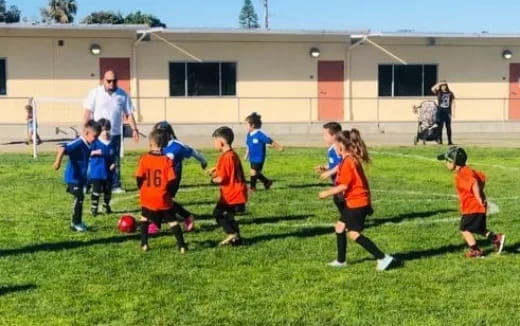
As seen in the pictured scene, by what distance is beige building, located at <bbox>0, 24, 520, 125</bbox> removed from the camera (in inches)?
1193

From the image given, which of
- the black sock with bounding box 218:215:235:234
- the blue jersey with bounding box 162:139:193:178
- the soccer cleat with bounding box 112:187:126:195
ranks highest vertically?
the blue jersey with bounding box 162:139:193:178

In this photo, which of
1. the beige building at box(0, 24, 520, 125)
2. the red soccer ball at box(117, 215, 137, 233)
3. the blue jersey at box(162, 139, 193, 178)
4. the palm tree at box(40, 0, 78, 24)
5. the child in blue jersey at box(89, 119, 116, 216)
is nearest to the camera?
the red soccer ball at box(117, 215, 137, 233)

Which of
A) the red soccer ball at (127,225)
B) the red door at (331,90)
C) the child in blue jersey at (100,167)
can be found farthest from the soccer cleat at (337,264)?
the red door at (331,90)

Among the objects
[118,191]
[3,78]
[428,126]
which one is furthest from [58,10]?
[118,191]

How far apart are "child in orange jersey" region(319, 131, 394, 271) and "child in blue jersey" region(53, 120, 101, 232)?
10.8 feet

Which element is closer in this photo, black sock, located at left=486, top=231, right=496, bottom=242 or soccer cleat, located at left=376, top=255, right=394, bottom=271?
soccer cleat, located at left=376, top=255, right=394, bottom=271

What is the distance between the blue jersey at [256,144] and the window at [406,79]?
20947 millimetres

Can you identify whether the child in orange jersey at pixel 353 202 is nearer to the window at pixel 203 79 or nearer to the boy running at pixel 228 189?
the boy running at pixel 228 189

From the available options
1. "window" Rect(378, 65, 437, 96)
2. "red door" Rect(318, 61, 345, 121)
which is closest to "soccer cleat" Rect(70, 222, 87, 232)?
"red door" Rect(318, 61, 345, 121)

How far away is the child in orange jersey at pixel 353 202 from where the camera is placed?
7.68 meters

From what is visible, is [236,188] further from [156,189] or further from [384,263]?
[384,263]

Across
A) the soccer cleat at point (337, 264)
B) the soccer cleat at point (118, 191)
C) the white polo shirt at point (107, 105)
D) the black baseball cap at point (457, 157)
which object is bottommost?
the soccer cleat at point (337, 264)

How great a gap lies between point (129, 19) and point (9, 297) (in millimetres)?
75130

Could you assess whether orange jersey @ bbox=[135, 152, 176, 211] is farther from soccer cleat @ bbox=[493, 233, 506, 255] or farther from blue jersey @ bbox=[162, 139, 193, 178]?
soccer cleat @ bbox=[493, 233, 506, 255]
